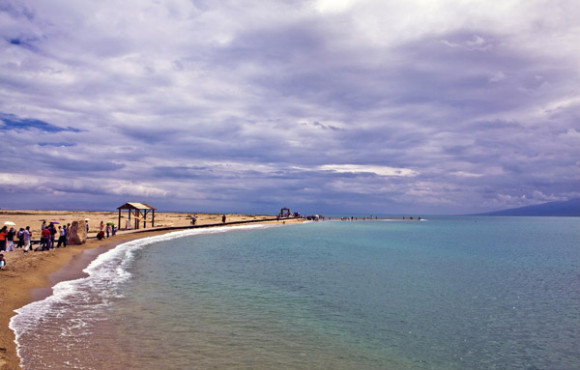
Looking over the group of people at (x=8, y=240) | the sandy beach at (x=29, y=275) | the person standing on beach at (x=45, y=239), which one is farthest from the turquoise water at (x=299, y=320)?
the group of people at (x=8, y=240)

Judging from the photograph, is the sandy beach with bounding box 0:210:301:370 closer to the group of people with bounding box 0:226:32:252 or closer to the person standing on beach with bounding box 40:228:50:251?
the group of people with bounding box 0:226:32:252

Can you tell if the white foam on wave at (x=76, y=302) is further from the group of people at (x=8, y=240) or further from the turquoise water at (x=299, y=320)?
the group of people at (x=8, y=240)

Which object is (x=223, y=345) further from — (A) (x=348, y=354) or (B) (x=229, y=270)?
(B) (x=229, y=270)

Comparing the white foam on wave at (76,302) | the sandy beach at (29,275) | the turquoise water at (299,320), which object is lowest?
the turquoise water at (299,320)

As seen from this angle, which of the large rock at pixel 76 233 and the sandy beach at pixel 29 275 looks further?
the large rock at pixel 76 233

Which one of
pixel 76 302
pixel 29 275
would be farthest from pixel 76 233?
pixel 76 302

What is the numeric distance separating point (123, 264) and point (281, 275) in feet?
38.2

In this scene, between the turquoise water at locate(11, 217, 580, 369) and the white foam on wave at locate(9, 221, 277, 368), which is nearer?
the turquoise water at locate(11, 217, 580, 369)

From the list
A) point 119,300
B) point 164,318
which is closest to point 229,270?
point 119,300

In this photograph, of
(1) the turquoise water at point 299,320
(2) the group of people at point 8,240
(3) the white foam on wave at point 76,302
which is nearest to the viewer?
(1) the turquoise water at point 299,320

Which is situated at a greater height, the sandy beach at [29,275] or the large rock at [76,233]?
the large rock at [76,233]

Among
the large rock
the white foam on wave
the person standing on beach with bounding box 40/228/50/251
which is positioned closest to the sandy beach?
the white foam on wave

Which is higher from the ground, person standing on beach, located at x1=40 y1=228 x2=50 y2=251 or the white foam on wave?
person standing on beach, located at x1=40 y1=228 x2=50 y2=251

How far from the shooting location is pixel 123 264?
27.8 m
